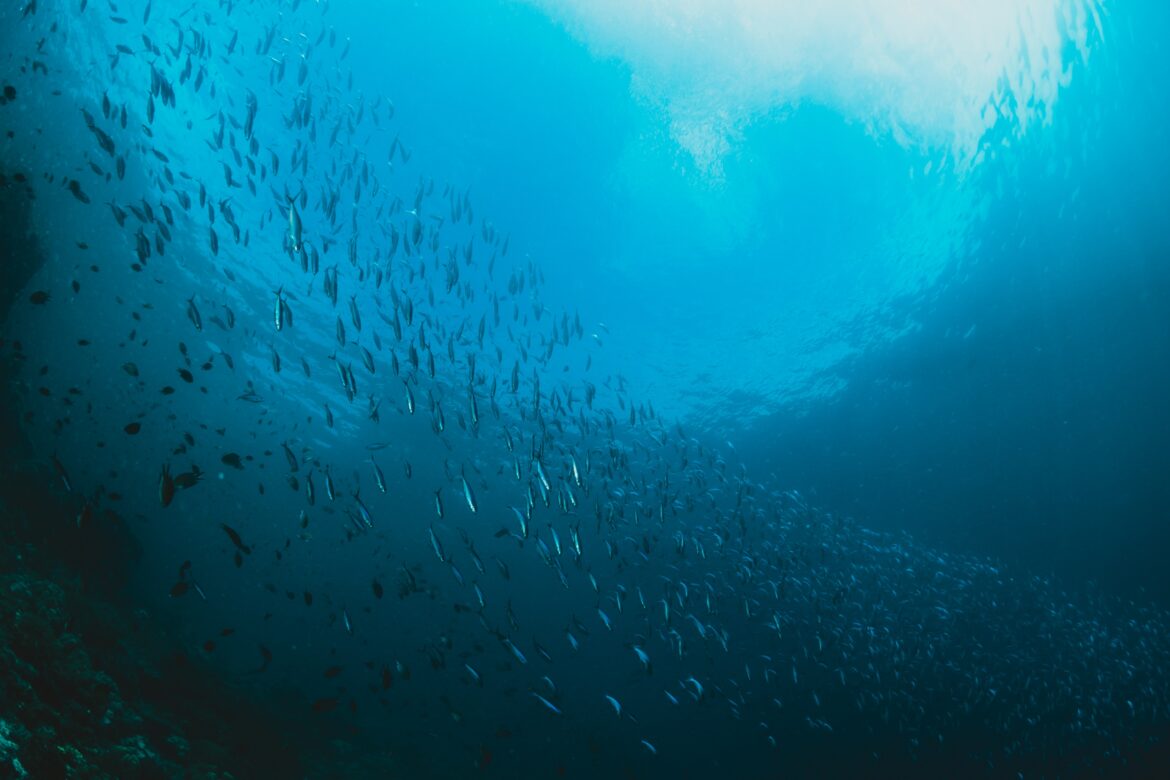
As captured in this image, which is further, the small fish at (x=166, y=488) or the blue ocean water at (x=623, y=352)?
the blue ocean water at (x=623, y=352)

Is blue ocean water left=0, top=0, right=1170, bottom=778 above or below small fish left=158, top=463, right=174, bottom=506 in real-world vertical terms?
above

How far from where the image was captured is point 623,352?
20.9 metres

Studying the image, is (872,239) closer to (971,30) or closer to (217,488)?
(971,30)

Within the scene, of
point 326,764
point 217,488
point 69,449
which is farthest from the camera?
point 217,488

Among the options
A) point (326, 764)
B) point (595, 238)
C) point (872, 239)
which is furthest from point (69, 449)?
point (872, 239)

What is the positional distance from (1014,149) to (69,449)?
3413 centimetres

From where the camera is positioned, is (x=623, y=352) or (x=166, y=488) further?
(x=623, y=352)

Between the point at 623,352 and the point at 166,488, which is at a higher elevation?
the point at 623,352

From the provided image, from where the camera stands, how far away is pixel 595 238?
57.0 ft

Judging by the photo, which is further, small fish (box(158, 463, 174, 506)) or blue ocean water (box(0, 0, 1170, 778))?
blue ocean water (box(0, 0, 1170, 778))

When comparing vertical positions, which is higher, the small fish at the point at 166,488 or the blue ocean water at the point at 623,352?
the blue ocean water at the point at 623,352

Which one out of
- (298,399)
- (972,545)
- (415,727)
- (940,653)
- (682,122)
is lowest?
(415,727)

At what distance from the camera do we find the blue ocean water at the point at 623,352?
13086 mm

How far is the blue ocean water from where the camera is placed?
42.9 ft
